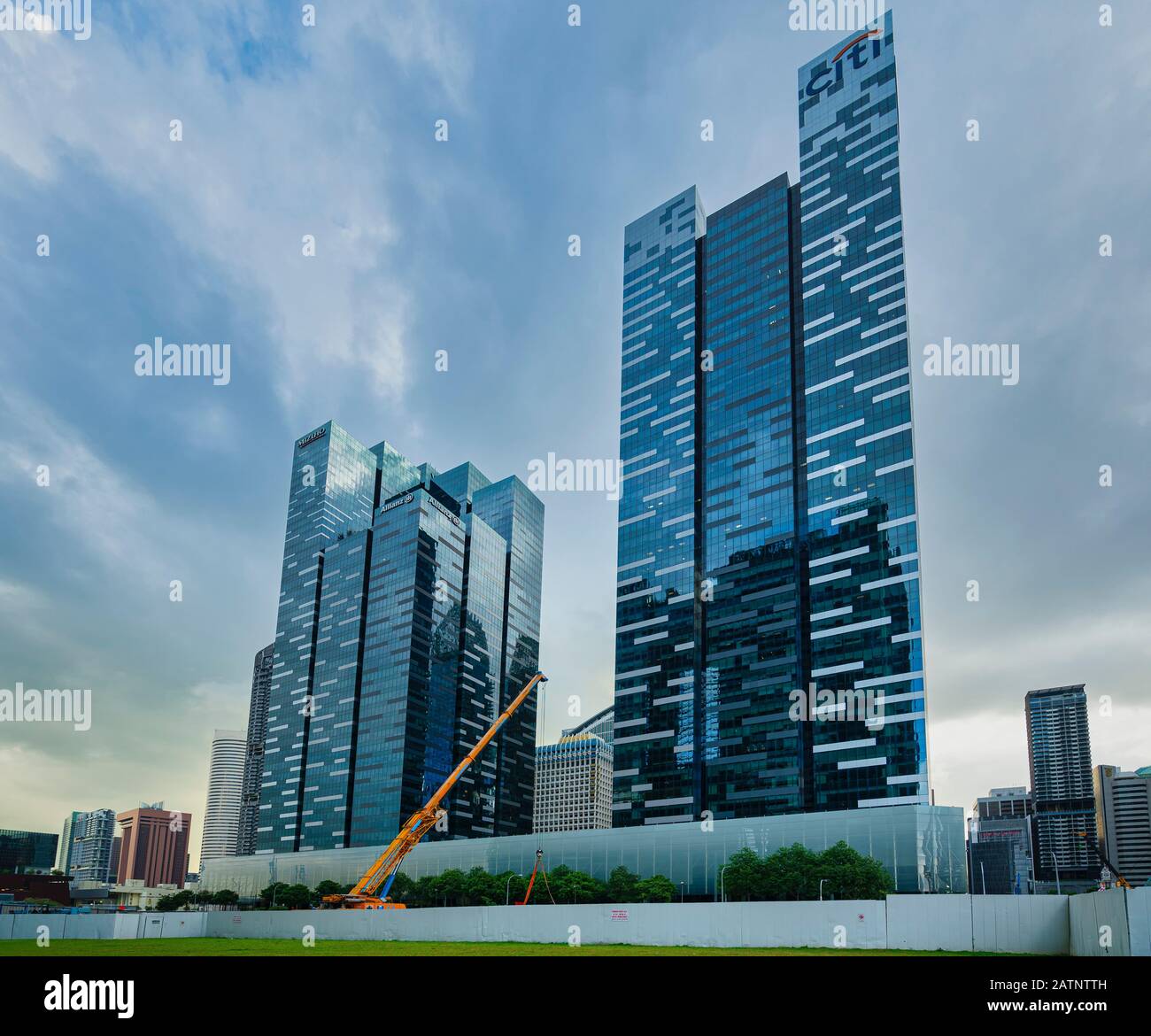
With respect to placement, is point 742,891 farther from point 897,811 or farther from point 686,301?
point 686,301

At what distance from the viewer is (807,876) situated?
100 m

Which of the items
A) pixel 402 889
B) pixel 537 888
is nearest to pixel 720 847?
pixel 537 888

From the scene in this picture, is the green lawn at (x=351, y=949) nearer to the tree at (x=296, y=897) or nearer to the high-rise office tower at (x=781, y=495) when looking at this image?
the high-rise office tower at (x=781, y=495)

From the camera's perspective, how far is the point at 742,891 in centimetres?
10825

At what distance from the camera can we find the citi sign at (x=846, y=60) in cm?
15838

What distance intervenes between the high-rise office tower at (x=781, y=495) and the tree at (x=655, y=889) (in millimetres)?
29226

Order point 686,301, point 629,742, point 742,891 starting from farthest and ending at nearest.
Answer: point 686,301 → point 629,742 → point 742,891

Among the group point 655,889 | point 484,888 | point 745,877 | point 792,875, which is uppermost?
point 792,875

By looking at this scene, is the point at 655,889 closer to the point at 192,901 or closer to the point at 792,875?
the point at 792,875
